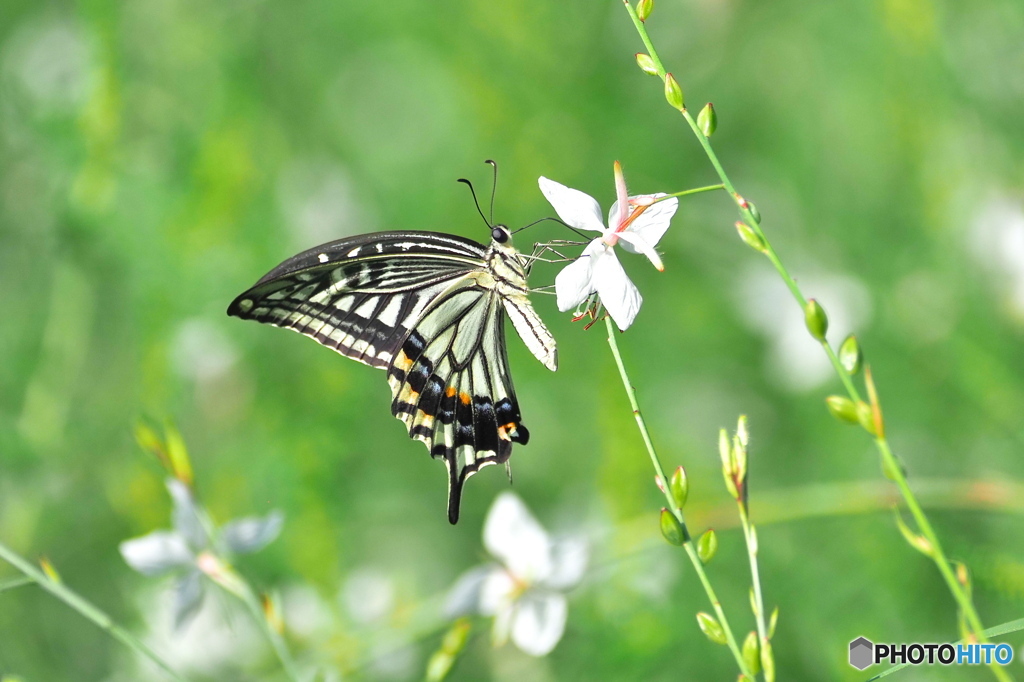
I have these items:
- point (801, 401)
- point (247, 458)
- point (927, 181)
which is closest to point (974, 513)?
point (801, 401)

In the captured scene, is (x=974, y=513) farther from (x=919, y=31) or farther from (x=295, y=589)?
(x=295, y=589)

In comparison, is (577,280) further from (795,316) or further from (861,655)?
(795,316)

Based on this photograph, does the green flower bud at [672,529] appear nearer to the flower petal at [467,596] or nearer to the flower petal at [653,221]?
the flower petal at [653,221]

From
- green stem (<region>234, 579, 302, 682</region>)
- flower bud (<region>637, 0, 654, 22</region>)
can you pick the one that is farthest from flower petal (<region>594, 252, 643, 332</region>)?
green stem (<region>234, 579, 302, 682</region>)

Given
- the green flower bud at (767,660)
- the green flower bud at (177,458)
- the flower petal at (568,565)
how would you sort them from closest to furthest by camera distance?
the green flower bud at (767,660) → the green flower bud at (177,458) → the flower petal at (568,565)

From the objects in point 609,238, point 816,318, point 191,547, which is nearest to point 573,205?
point 609,238

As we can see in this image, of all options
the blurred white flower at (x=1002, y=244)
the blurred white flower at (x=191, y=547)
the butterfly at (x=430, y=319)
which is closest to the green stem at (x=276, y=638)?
the blurred white flower at (x=191, y=547)
